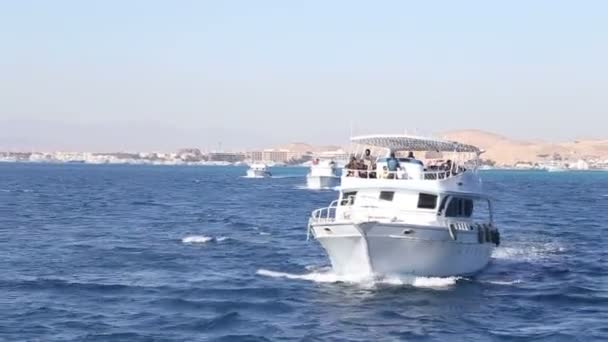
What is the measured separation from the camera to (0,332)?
33.8 meters

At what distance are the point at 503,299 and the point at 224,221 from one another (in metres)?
44.8

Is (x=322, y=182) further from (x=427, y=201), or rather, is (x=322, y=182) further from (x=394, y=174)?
(x=427, y=201)

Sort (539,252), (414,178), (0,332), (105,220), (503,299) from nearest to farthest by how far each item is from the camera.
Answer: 1. (0,332)
2. (503,299)
3. (414,178)
4. (539,252)
5. (105,220)

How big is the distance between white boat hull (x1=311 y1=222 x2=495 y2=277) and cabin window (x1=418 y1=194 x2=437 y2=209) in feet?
5.60

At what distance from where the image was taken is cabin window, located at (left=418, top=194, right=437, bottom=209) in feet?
148

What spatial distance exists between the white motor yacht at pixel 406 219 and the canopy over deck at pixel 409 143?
0.15 ft

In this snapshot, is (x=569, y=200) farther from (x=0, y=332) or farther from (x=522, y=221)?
(x=0, y=332)

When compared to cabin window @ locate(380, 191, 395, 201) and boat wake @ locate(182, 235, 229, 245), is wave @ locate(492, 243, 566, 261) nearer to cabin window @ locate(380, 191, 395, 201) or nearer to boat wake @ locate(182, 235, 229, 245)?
cabin window @ locate(380, 191, 395, 201)

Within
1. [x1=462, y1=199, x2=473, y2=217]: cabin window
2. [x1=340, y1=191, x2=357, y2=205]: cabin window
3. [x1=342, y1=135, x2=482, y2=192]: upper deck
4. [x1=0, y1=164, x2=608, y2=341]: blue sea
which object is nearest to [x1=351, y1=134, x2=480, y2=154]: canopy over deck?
[x1=342, y1=135, x2=482, y2=192]: upper deck

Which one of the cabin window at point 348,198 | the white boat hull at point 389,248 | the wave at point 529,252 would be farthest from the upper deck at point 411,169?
the wave at point 529,252

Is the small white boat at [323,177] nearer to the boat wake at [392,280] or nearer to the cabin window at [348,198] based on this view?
the cabin window at [348,198]

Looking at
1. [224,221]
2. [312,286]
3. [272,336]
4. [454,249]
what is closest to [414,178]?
[454,249]

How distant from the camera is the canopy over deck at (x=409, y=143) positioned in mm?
47438

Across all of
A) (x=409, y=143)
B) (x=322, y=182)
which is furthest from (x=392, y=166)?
(x=322, y=182)
